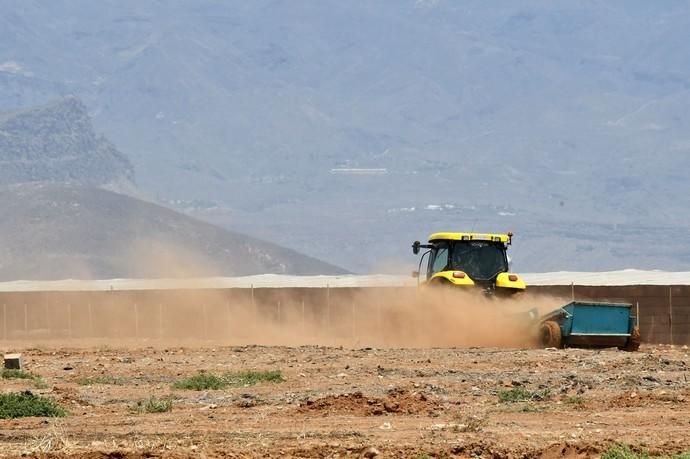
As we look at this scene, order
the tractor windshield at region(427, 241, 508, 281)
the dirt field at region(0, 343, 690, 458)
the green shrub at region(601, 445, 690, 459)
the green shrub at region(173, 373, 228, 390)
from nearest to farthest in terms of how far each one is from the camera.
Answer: the green shrub at region(601, 445, 690, 459)
the dirt field at region(0, 343, 690, 458)
the green shrub at region(173, 373, 228, 390)
the tractor windshield at region(427, 241, 508, 281)

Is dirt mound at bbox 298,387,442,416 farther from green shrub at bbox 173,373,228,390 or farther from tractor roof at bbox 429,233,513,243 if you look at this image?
tractor roof at bbox 429,233,513,243

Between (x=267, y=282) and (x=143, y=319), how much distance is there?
76.3 feet

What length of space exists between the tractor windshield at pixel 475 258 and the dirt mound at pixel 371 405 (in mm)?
12580

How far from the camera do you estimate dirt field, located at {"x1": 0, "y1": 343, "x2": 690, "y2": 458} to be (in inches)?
645

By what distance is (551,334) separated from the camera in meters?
30.7

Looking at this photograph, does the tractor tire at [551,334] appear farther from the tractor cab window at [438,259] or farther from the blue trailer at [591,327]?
the tractor cab window at [438,259]

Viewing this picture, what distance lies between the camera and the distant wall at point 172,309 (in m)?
44.3

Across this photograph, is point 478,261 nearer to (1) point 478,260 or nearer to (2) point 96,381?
(1) point 478,260

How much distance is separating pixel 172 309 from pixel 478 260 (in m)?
17.8

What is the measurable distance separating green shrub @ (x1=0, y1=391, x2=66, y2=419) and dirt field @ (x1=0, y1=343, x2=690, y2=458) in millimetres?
268

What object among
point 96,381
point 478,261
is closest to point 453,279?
point 478,261

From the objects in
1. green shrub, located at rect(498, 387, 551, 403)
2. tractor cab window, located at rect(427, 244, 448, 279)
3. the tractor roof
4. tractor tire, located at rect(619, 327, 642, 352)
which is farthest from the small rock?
tractor cab window, located at rect(427, 244, 448, 279)

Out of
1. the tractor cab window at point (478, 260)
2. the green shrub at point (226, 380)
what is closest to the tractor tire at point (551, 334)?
the tractor cab window at point (478, 260)

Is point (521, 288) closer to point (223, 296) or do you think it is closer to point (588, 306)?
point (588, 306)
